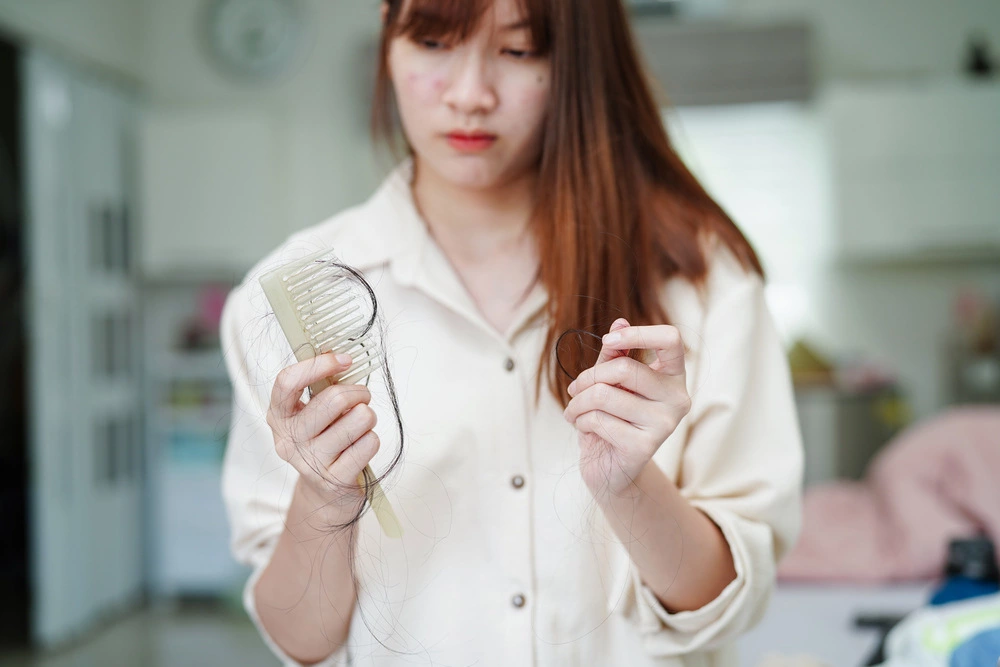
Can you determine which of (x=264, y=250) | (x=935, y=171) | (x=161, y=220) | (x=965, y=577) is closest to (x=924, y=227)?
(x=935, y=171)

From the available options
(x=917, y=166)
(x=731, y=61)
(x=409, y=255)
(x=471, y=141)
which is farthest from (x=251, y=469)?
(x=917, y=166)

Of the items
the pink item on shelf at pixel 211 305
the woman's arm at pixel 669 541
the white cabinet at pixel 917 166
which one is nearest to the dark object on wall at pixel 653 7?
the white cabinet at pixel 917 166

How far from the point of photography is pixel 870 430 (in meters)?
3.66

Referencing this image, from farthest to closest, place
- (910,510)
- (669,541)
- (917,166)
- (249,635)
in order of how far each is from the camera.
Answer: (917,166) < (249,635) < (910,510) < (669,541)

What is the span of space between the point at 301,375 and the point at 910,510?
217 cm

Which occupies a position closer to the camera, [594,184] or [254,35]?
[594,184]

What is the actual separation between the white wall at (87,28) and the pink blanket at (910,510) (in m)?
2.98

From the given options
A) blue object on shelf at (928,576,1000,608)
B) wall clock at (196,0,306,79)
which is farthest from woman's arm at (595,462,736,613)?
wall clock at (196,0,306,79)

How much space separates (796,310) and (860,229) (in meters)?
0.53

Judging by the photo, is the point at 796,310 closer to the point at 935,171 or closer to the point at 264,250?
the point at 935,171

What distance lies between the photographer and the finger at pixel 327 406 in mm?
585

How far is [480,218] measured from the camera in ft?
2.83

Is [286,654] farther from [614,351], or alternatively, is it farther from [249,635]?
[249,635]

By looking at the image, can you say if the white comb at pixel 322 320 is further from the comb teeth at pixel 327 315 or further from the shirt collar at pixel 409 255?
the shirt collar at pixel 409 255
